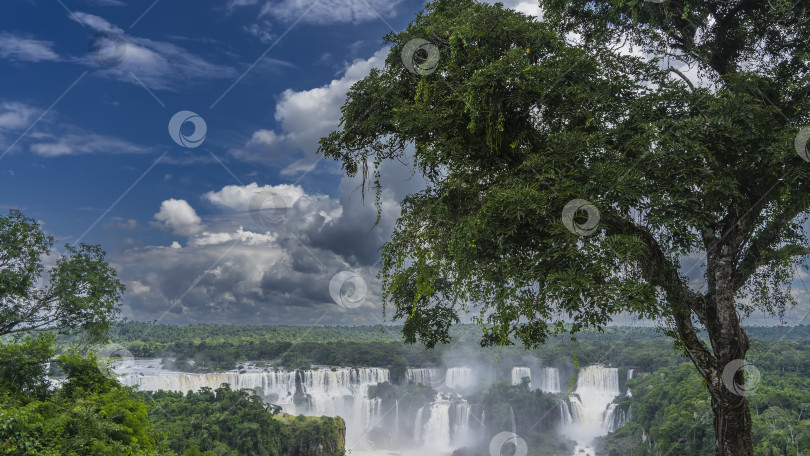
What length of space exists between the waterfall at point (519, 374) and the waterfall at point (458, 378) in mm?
6160

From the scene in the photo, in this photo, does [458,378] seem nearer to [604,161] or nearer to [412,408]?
[412,408]

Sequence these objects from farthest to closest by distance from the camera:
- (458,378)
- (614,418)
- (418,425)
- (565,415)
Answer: (458,378), (565,415), (418,425), (614,418)

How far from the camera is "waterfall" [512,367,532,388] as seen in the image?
7000 cm

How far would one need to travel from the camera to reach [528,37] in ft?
22.5

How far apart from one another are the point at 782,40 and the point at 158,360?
7611 centimetres

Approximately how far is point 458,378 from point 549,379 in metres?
12.7

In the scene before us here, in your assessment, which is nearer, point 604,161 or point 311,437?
point 604,161

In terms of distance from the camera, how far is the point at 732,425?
263 inches

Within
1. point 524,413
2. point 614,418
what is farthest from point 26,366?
point 524,413

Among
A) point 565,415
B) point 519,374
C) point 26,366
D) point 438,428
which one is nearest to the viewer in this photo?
point 26,366

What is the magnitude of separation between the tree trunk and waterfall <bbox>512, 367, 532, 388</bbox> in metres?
65.4

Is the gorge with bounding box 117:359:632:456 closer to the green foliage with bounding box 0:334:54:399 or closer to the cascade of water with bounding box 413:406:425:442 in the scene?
the cascade of water with bounding box 413:406:425:442

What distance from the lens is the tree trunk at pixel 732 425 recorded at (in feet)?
21.8

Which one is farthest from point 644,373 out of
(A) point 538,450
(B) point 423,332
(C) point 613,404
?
(B) point 423,332
